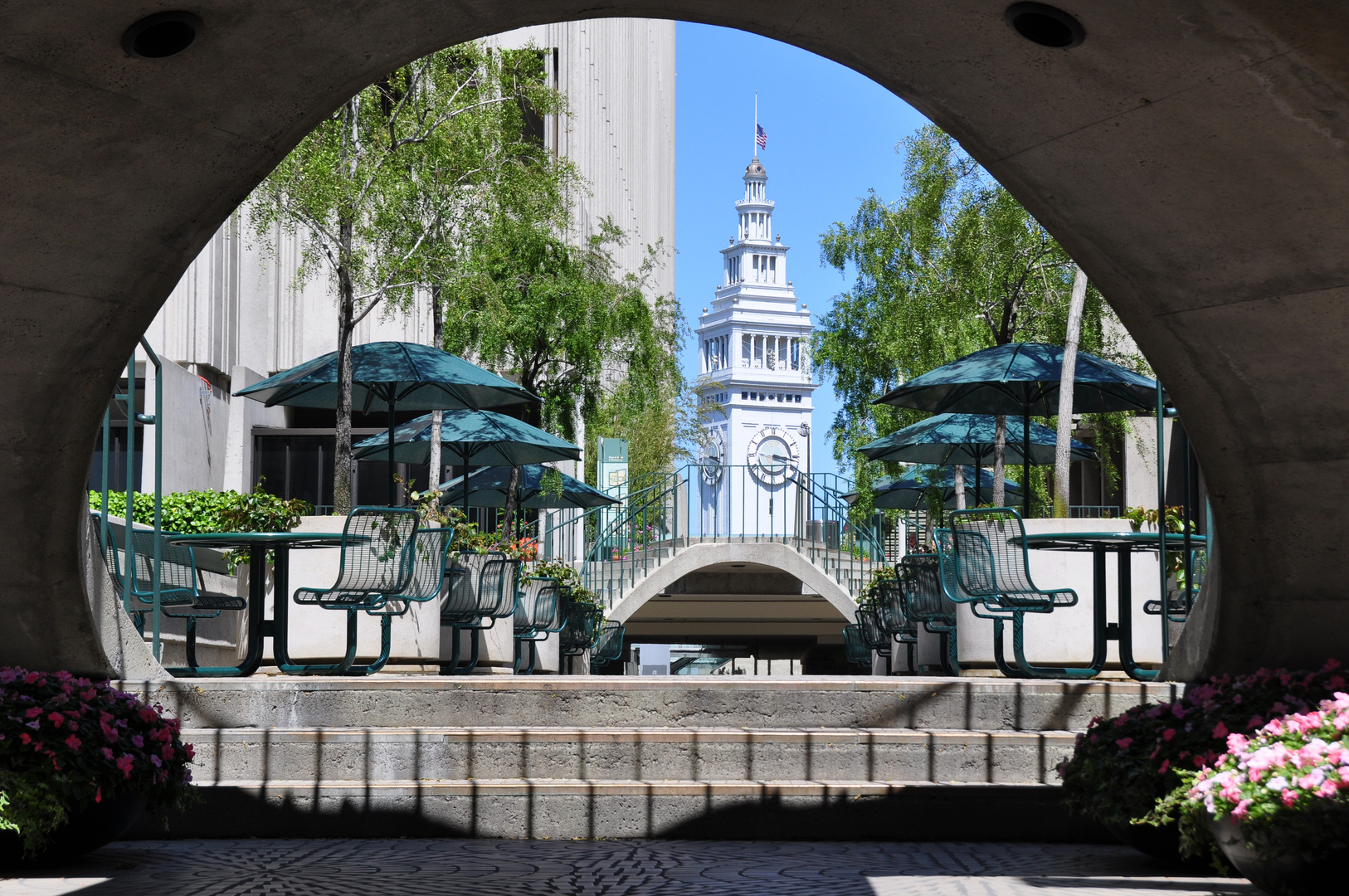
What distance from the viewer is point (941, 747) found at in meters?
5.67

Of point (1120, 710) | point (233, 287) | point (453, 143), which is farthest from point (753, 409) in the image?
point (1120, 710)

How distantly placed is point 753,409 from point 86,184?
13005cm

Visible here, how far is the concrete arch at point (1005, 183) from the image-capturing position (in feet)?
12.6

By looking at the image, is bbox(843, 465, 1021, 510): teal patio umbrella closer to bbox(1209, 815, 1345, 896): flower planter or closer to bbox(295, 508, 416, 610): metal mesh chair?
bbox(295, 508, 416, 610): metal mesh chair

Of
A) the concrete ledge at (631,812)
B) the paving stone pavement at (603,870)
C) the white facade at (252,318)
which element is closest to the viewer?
the paving stone pavement at (603,870)

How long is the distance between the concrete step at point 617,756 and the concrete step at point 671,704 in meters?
0.49

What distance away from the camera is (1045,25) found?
3920 millimetres

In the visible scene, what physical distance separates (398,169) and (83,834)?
36.2ft

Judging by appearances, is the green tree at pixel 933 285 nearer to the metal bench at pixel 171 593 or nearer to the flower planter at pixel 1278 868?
the metal bench at pixel 171 593

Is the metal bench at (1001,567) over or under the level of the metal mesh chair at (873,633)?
over

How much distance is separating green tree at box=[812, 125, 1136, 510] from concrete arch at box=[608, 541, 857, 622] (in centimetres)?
507

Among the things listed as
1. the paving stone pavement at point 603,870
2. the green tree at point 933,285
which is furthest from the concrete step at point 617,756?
the green tree at point 933,285

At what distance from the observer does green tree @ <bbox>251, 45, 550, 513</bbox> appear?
13141 mm

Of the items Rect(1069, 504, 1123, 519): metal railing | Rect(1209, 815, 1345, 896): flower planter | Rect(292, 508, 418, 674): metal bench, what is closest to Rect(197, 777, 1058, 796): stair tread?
Rect(1209, 815, 1345, 896): flower planter
